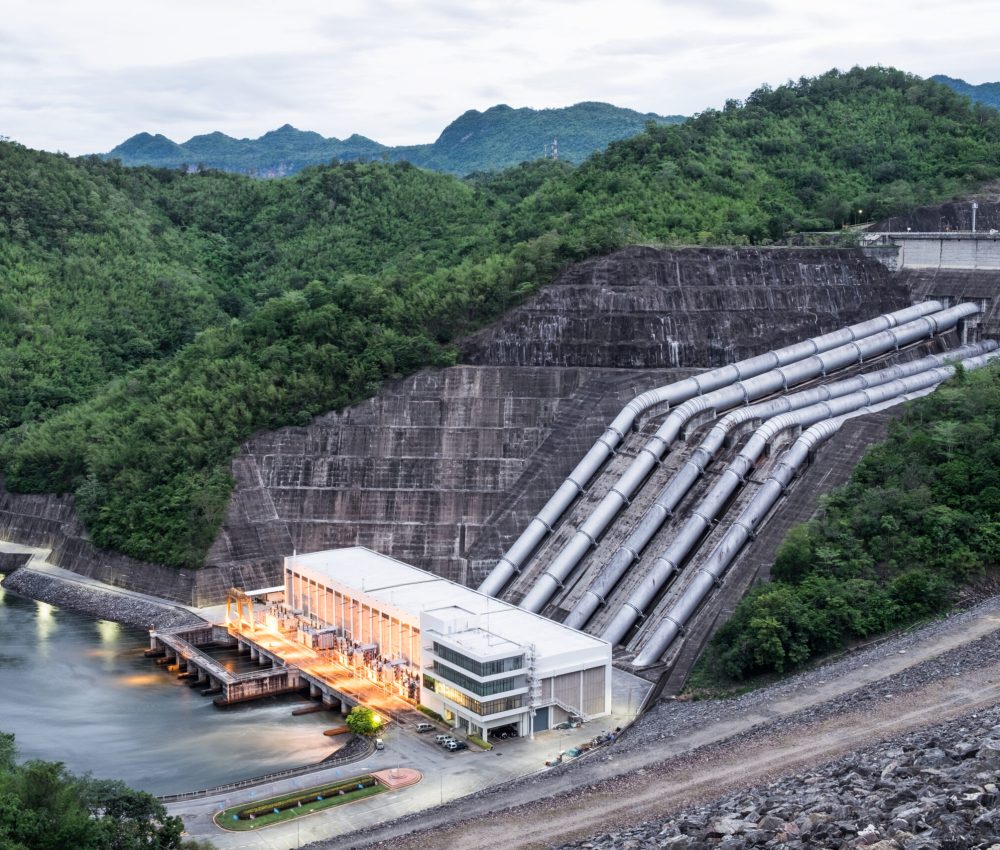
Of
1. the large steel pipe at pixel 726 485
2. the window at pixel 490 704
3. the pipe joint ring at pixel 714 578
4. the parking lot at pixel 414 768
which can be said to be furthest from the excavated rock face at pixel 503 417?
the parking lot at pixel 414 768

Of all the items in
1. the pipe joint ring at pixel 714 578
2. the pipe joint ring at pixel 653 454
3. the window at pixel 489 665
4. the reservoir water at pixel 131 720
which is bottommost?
the reservoir water at pixel 131 720

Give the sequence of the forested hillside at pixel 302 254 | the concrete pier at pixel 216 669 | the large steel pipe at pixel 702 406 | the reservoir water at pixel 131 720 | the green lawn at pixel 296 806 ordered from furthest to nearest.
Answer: the forested hillside at pixel 302 254, the large steel pipe at pixel 702 406, the concrete pier at pixel 216 669, the reservoir water at pixel 131 720, the green lawn at pixel 296 806

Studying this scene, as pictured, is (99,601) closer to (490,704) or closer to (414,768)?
(490,704)

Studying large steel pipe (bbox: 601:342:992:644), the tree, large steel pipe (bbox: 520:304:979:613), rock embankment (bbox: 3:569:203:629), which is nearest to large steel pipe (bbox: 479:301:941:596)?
large steel pipe (bbox: 520:304:979:613)

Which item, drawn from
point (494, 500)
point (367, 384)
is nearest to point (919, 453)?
point (494, 500)

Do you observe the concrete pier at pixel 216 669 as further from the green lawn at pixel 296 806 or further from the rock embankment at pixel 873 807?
the rock embankment at pixel 873 807

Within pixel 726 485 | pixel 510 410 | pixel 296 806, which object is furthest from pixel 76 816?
pixel 510 410
